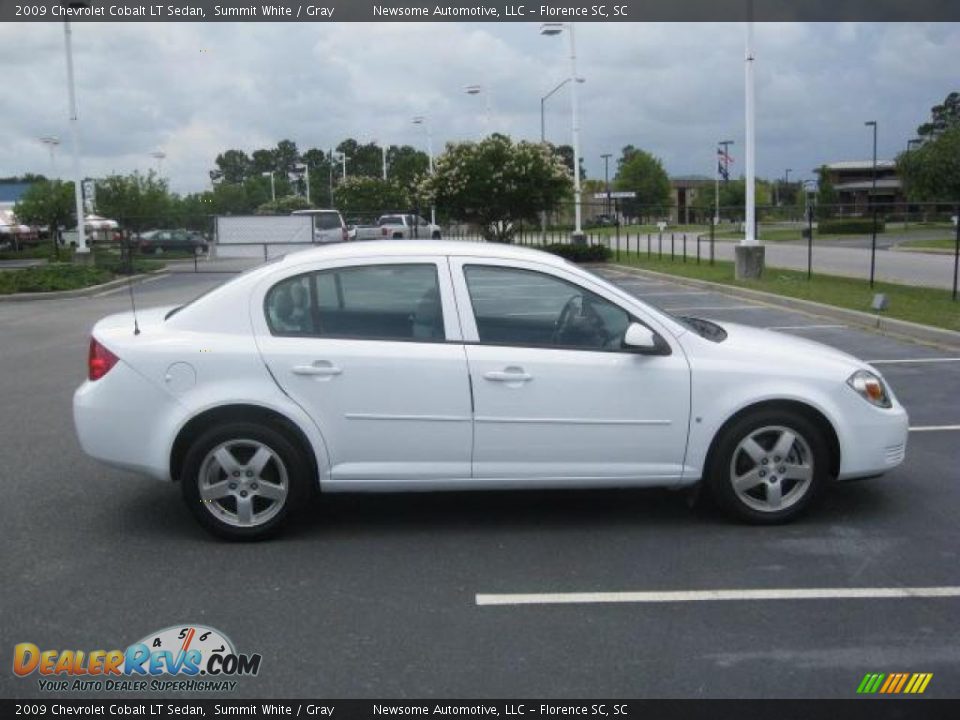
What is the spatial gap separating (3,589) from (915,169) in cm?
5589

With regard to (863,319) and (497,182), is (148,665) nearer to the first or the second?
(863,319)

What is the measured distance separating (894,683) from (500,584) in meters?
1.81

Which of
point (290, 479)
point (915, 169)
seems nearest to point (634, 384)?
point (290, 479)

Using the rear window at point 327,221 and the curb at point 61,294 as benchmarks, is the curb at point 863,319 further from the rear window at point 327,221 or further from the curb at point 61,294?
the rear window at point 327,221

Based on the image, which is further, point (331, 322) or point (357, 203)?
point (357, 203)

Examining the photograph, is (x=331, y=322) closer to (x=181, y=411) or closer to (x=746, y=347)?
(x=181, y=411)

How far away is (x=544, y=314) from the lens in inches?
227

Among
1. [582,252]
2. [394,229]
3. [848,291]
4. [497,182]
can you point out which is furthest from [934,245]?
[848,291]

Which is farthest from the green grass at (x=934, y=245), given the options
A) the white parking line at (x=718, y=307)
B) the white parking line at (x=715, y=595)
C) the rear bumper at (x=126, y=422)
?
the rear bumper at (x=126, y=422)

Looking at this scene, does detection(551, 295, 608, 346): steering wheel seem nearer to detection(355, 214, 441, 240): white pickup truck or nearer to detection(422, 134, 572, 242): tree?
detection(422, 134, 572, 242): tree

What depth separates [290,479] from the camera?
17.8ft

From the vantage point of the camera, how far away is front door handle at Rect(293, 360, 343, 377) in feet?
17.8

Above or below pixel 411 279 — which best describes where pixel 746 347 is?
below

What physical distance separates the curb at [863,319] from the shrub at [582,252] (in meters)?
9.95
